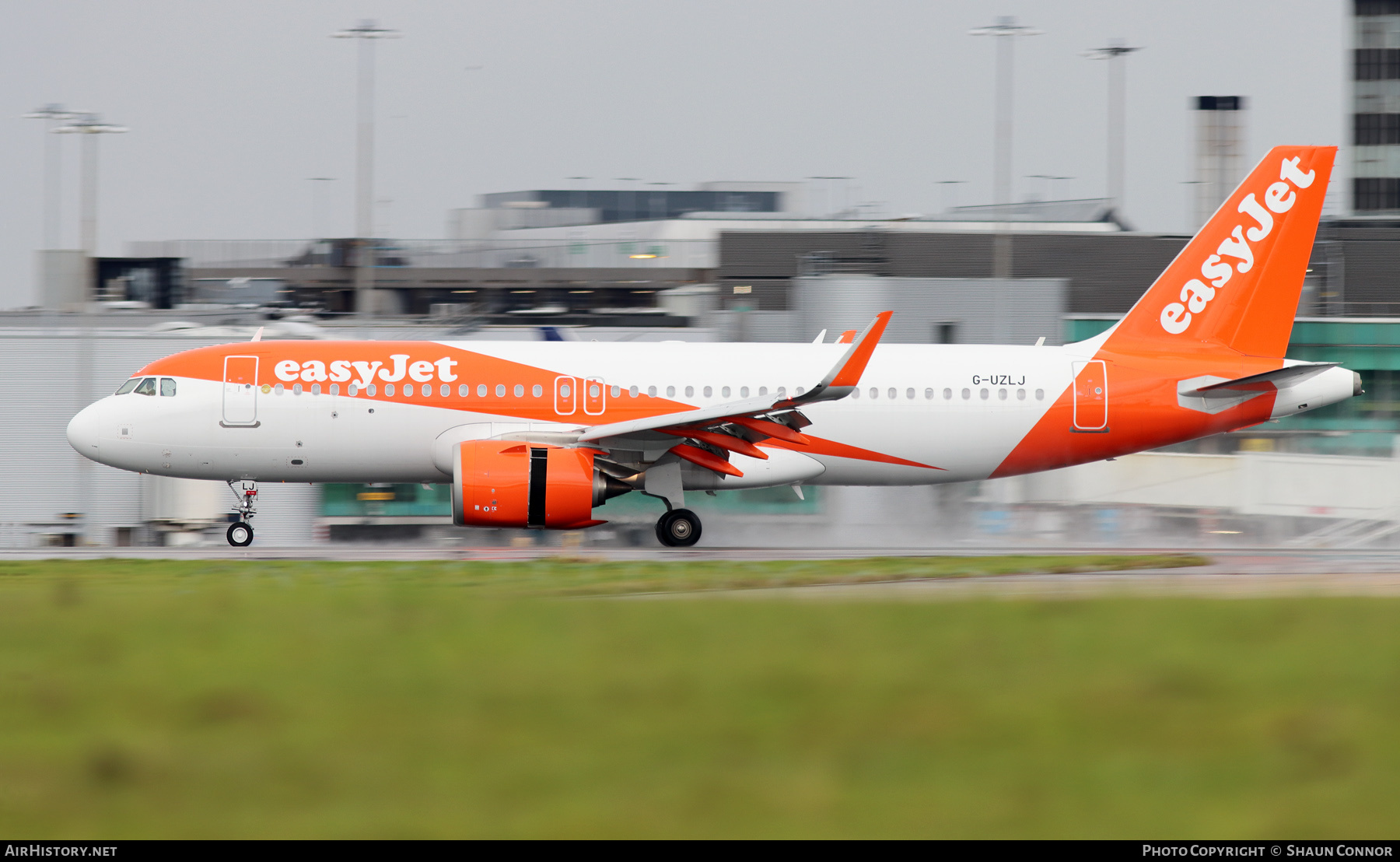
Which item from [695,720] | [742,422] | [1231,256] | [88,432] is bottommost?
[695,720]

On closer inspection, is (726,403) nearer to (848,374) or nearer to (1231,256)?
(848,374)

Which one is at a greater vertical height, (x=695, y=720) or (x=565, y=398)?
(x=565, y=398)

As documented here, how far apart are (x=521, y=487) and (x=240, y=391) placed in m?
4.89

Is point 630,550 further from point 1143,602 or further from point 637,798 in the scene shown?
point 637,798

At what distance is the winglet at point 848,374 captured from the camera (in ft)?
66.0

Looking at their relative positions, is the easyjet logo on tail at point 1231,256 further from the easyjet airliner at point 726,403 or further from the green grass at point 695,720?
the green grass at point 695,720

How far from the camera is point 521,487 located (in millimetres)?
20266

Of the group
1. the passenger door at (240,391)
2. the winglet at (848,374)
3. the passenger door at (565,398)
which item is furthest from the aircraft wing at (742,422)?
the passenger door at (240,391)

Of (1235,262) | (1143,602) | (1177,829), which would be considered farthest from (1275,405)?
(1177,829)

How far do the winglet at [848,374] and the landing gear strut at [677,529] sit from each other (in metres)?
2.89

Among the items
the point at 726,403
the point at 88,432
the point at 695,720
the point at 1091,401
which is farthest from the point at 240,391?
the point at 695,720

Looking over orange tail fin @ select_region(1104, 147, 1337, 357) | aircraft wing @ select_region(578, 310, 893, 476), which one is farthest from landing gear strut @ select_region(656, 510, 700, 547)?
orange tail fin @ select_region(1104, 147, 1337, 357)

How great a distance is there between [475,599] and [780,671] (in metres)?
4.04
